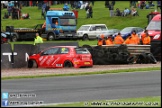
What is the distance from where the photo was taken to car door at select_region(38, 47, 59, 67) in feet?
92.0

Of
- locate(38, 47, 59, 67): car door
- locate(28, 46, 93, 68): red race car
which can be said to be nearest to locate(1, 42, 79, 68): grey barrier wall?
locate(28, 46, 93, 68): red race car

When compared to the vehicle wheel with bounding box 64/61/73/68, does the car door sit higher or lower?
higher

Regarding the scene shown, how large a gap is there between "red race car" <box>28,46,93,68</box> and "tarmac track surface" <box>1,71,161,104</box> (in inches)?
175

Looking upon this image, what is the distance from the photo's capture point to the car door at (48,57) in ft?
92.0

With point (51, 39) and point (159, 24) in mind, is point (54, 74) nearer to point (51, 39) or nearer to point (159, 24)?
point (159, 24)

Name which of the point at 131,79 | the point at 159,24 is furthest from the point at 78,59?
the point at 159,24

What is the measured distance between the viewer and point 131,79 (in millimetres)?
20906

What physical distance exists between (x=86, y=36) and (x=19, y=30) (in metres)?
6.27

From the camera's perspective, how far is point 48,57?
28188 mm

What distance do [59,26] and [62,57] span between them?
2227cm

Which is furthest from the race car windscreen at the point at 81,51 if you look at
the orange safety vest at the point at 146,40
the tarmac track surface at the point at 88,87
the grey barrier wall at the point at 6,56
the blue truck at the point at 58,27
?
the blue truck at the point at 58,27

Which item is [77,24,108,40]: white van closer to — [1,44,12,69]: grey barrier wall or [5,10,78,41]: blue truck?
[5,10,78,41]: blue truck

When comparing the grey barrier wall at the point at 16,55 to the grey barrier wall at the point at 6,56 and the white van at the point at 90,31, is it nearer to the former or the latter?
the grey barrier wall at the point at 6,56

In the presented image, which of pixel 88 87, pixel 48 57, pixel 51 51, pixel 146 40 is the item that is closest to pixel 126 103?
pixel 88 87
